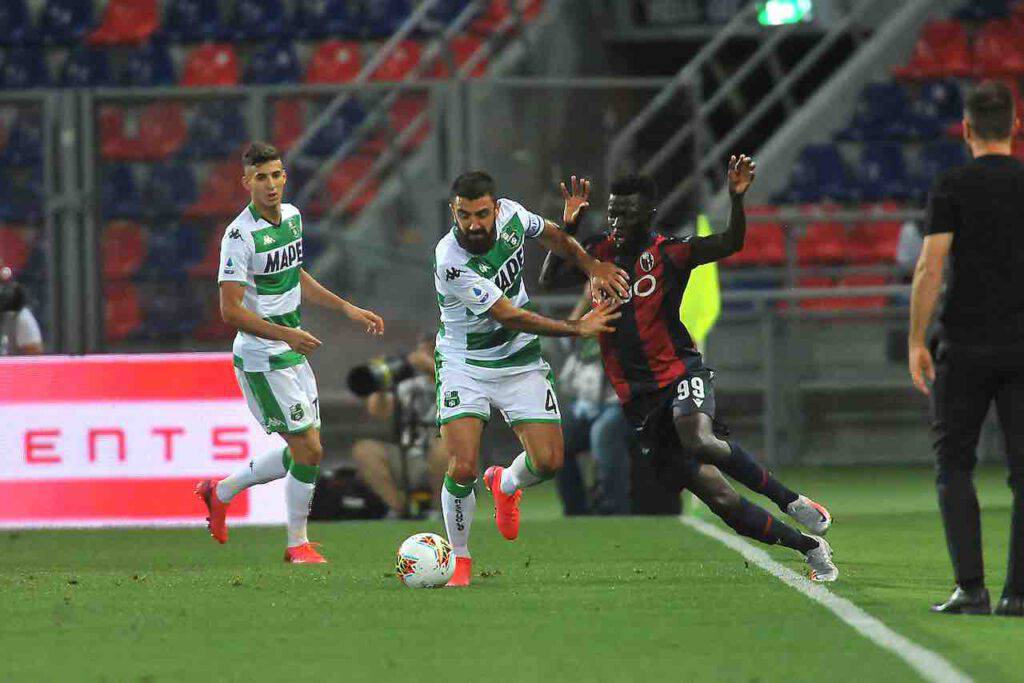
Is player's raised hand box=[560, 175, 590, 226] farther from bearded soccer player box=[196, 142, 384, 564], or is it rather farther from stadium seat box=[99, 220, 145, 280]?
stadium seat box=[99, 220, 145, 280]

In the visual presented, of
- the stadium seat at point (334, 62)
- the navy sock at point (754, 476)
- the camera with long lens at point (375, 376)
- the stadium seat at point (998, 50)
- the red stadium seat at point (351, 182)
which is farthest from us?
the stadium seat at point (334, 62)

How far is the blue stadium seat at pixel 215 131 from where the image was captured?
14.8 m

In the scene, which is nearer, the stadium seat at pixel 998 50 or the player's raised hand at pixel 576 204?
the player's raised hand at pixel 576 204

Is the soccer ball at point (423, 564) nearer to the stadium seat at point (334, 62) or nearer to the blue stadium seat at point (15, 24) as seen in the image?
the stadium seat at point (334, 62)

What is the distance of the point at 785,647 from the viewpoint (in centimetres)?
618

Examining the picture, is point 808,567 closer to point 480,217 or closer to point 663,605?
point 663,605

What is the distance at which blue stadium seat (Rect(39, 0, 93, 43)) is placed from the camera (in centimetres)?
2181

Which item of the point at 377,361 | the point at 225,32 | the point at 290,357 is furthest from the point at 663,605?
the point at 225,32

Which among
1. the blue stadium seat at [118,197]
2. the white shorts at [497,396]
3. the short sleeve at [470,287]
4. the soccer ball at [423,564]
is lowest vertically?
Result: the soccer ball at [423,564]

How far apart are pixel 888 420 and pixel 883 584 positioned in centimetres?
889

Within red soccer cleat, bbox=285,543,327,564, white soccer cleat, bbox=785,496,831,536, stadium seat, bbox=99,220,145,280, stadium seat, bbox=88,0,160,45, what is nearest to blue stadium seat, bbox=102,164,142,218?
stadium seat, bbox=99,220,145,280

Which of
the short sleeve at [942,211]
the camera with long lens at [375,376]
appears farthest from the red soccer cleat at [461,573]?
the camera with long lens at [375,376]

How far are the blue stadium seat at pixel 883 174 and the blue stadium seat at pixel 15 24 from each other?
953 centimetres

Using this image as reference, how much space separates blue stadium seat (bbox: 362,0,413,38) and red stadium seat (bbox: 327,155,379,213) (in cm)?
626
